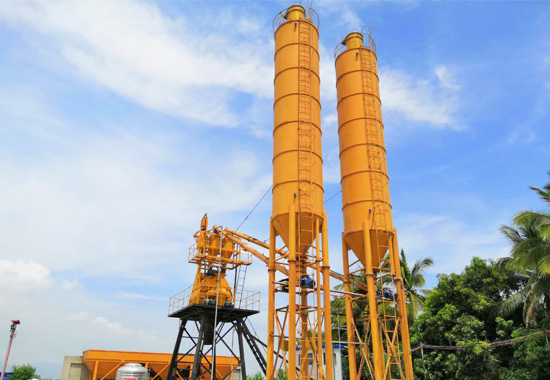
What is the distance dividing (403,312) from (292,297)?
6569 mm

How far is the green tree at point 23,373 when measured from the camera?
159ft

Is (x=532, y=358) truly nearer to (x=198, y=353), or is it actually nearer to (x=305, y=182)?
(x=305, y=182)

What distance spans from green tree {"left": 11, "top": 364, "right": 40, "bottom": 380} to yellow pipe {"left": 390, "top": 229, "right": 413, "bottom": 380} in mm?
43483

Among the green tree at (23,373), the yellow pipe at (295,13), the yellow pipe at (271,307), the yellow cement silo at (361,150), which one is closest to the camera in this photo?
the yellow pipe at (271,307)

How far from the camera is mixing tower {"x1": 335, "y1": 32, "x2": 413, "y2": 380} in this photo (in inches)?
852

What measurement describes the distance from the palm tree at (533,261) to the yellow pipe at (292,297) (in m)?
11.6

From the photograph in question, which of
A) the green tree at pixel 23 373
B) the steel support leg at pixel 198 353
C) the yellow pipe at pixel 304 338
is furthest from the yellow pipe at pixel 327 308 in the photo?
the green tree at pixel 23 373

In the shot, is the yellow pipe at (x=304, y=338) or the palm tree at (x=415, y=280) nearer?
the yellow pipe at (x=304, y=338)

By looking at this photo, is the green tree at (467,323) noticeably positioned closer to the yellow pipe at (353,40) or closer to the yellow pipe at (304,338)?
the yellow pipe at (304,338)

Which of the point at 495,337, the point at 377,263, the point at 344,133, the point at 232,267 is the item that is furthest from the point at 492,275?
the point at 232,267

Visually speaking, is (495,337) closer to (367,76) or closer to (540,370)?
(540,370)

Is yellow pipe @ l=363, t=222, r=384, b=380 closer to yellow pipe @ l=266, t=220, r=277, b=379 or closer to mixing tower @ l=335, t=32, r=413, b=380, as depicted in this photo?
mixing tower @ l=335, t=32, r=413, b=380

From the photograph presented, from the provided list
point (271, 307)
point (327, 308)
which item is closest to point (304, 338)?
point (327, 308)

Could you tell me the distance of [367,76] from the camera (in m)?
26.3
